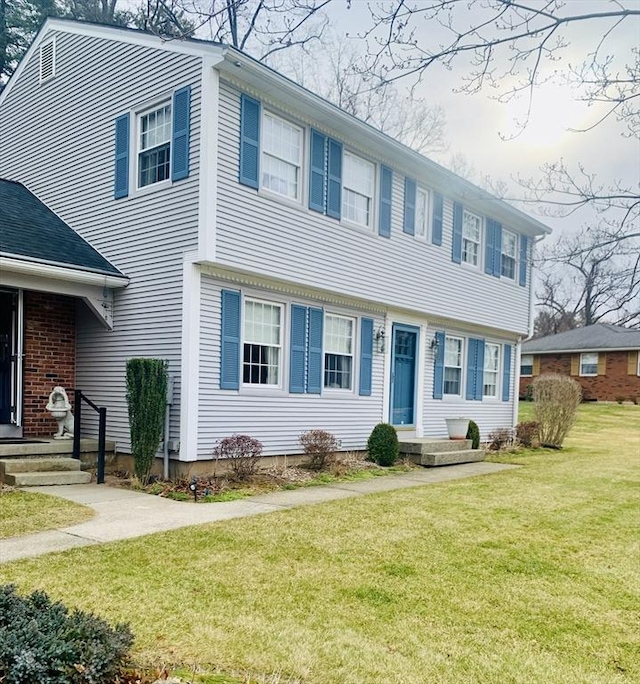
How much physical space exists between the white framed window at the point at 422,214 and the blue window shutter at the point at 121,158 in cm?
580

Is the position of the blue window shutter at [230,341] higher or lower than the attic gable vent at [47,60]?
lower

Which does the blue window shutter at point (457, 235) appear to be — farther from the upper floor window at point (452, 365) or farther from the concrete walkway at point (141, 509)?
the concrete walkway at point (141, 509)

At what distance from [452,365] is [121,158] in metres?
8.54

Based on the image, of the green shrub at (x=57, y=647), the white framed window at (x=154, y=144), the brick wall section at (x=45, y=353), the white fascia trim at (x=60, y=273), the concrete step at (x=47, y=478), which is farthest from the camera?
the brick wall section at (x=45, y=353)

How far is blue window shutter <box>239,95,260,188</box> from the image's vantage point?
8.97m

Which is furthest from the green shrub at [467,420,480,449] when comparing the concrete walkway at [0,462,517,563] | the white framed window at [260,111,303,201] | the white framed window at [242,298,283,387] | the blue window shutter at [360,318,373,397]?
the white framed window at [260,111,303,201]

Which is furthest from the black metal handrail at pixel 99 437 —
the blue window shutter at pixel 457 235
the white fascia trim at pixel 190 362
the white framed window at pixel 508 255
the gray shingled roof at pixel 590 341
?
the gray shingled roof at pixel 590 341

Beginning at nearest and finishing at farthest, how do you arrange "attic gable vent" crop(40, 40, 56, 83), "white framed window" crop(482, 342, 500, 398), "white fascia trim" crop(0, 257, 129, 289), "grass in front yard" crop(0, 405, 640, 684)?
"grass in front yard" crop(0, 405, 640, 684)
"white fascia trim" crop(0, 257, 129, 289)
"attic gable vent" crop(40, 40, 56, 83)
"white framed window" crop(482, 342, 500, 398)

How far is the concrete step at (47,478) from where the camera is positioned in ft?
25.7

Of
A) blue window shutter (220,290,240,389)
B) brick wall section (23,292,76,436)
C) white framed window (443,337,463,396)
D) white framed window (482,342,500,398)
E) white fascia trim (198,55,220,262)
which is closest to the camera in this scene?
white fascia trim (198,55,220,262)

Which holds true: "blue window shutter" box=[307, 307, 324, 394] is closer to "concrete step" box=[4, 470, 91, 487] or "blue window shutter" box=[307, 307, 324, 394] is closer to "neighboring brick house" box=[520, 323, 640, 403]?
"concrete step" box=[4, 470, 91, 487]

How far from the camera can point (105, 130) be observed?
1018 cm

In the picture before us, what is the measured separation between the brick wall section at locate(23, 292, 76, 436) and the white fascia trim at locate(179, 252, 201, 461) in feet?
9.14

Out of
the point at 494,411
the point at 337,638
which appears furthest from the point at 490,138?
the point at 494,411
